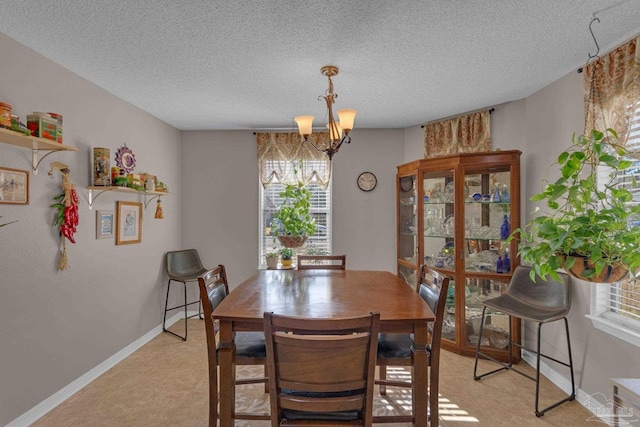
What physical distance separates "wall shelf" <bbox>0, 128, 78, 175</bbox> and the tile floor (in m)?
1.69

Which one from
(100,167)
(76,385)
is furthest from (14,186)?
(76,385)

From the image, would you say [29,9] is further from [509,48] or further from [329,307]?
[509,48]

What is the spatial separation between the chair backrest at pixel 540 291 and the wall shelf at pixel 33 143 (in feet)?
11.7

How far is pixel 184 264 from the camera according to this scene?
4059 mm

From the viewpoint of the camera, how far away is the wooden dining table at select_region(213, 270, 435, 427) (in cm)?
164

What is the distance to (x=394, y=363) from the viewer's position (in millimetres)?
1849

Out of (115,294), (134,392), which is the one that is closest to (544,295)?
(134,392)

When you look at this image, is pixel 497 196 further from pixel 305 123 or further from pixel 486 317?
pixel 305 123

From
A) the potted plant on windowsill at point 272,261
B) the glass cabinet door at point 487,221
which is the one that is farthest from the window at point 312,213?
the glass cabinet door at point 487,221

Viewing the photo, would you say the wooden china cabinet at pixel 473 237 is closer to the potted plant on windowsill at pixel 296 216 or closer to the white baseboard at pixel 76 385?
the potted plant on windowsill at pixel 296 216

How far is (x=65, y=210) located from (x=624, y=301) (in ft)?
12.8

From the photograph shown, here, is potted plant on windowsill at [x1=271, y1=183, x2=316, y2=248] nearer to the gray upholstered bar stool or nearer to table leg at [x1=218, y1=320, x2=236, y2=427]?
the gray upholstered bar stool

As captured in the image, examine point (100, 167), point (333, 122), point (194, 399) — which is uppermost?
point (333, 122)

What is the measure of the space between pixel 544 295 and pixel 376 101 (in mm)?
2203
